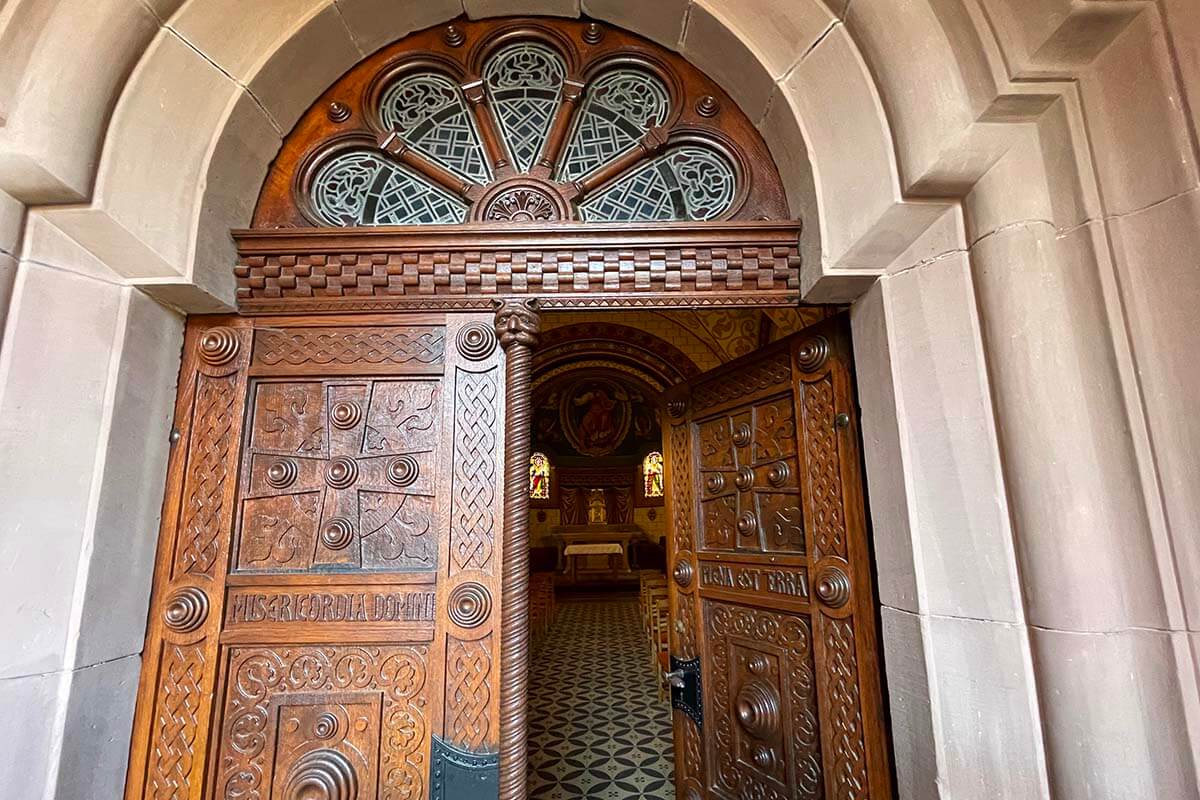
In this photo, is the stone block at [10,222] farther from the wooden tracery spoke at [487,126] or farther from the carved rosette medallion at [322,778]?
the carved rosette medallion at [322,778]

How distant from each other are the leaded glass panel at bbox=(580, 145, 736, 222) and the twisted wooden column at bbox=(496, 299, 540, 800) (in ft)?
1.75

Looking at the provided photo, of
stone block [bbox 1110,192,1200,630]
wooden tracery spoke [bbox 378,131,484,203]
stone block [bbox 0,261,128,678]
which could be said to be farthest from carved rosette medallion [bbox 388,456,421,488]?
stone block [bbox 1110,192,1200,630]

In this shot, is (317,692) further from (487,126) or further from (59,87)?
(487,126)

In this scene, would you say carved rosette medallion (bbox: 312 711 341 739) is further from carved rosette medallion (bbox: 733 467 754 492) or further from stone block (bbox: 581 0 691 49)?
stone block (bbox: 581 0 691 49)

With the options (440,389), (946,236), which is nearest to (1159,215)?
(946,236)

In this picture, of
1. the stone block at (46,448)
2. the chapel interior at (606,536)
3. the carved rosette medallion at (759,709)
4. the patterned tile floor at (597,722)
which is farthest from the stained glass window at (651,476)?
the stone block at (46,448)

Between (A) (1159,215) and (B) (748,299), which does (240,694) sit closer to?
(B) (748,299)

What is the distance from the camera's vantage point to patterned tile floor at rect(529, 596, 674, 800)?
11.8 ft

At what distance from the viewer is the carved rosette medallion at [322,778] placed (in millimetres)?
1543

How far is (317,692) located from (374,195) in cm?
171

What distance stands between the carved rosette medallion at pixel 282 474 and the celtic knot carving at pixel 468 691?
738 millimetres

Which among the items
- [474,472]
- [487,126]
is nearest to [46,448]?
[474,472]

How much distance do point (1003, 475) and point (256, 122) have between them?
8.30 ft

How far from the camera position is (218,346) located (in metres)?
1.79
